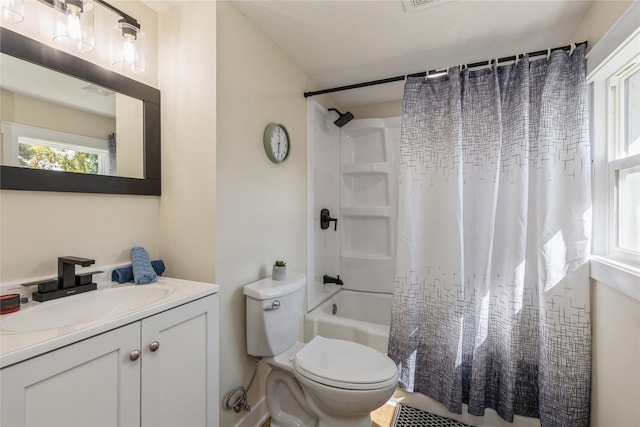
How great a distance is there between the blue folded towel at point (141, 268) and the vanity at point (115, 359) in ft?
0.12

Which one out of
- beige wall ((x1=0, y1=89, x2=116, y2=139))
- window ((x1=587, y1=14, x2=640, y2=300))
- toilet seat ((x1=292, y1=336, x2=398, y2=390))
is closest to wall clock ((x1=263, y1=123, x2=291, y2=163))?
beige wall ((x1=0, y1=89, x2=116, y2=139))

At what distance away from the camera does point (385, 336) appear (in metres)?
1.89

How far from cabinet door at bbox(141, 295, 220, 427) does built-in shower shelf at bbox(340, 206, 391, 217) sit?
1.78m

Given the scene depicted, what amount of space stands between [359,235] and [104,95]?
2178 millimetres

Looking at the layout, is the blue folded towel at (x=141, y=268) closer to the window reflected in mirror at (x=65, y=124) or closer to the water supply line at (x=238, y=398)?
the window reflected in mirror at (x=65, y=124)

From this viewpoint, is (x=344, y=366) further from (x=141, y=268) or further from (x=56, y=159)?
(x=56, y=159)

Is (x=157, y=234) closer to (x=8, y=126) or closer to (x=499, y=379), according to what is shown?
(x=8, y=126)

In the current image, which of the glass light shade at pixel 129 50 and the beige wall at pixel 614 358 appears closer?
the beige wall at pixel 614 358

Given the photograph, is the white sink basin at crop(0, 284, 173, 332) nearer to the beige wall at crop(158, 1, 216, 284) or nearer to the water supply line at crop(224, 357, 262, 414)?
the beige wall at crop(158, 1, 216, 284)

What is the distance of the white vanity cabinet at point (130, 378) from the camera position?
67 cm

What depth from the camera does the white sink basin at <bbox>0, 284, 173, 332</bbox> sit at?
2.94 ft

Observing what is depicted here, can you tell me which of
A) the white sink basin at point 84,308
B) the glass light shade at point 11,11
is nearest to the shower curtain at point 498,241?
the white sink basin at point 84,308

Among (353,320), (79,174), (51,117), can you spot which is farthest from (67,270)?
(353,320)

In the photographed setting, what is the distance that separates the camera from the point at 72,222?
3.84 feet
